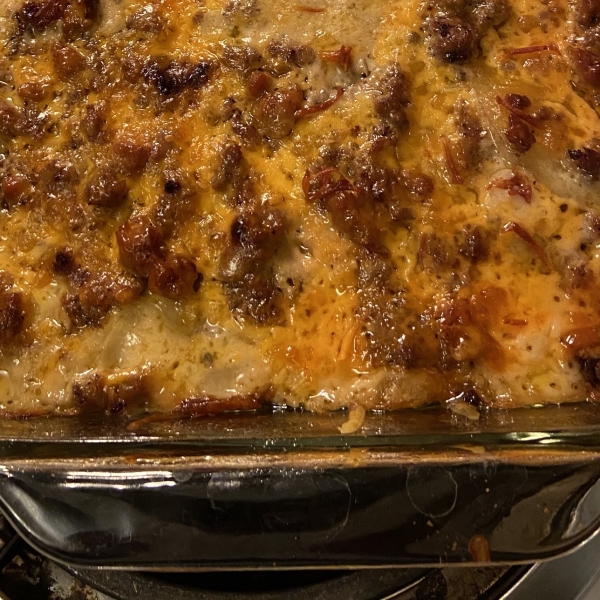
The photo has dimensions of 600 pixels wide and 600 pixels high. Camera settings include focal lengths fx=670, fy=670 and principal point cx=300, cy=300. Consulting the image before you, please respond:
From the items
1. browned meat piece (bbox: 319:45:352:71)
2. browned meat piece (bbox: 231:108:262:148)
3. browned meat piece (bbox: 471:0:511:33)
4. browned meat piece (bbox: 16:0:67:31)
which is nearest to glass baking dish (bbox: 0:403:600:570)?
browned meat piece (bbox: 231:108:262:148)

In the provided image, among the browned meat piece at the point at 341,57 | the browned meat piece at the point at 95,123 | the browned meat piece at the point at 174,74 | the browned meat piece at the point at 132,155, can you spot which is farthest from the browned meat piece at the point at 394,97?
the browned meat piece at the point at 95,123

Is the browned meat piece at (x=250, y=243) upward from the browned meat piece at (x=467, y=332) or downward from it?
upward

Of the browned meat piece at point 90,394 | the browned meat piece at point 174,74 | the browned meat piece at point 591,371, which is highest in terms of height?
the browned meat piece at point 174,74

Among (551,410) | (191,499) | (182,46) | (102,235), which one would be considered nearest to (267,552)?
(191,499)

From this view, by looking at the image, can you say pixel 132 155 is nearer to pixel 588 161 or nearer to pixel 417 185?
pixel 417 185

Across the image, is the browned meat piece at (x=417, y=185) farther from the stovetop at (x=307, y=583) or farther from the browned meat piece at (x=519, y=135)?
the stovetop at (x=307, y=583)

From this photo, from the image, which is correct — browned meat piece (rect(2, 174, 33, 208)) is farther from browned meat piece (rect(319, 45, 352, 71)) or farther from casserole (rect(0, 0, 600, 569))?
browned meat piece (rect(319, 45, 352, 71))
